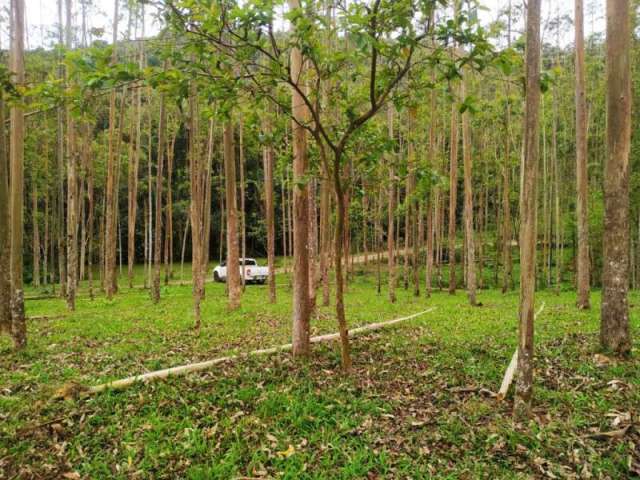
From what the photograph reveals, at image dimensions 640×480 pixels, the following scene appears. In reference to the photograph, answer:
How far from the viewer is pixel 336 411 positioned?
4109mm

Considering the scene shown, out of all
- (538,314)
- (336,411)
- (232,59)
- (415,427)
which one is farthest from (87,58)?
(538,314)

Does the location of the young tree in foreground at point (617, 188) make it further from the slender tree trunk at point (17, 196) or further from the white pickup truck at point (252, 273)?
the white pickup truck at point (252, 273)

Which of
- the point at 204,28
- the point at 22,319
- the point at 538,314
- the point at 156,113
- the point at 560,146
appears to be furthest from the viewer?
the point at 156,113

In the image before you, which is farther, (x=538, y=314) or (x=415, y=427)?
(x=538, y=314)

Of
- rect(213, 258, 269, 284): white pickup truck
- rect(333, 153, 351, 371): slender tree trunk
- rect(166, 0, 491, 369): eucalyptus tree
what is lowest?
rect(213, 258, 269, 284): white pickup truck

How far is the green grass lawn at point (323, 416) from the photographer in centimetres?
333

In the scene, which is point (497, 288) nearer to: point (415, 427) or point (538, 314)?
point (538, 314)

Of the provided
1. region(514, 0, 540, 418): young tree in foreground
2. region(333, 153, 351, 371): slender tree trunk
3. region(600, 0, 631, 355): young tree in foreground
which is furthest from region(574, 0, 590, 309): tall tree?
region(333, 153, 351, 371): slender tree trunk

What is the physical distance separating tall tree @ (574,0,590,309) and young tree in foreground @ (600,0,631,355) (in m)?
4.72

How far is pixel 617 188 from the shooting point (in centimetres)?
538

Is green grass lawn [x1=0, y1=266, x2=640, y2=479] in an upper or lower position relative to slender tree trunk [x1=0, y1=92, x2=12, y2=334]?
lower

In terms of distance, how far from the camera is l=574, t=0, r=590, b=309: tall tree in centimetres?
973

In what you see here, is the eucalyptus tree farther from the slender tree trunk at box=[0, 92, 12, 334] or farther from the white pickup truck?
the white pickup truck

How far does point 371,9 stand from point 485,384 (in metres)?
3.85
